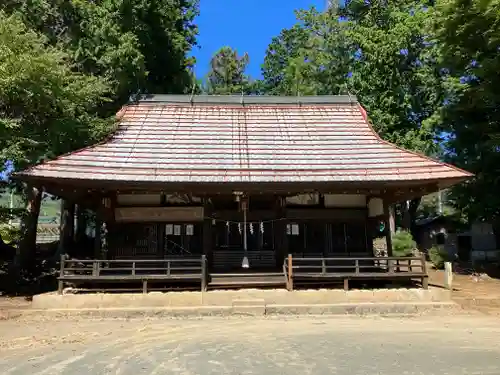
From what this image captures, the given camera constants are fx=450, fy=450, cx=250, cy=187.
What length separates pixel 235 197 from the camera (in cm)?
1516

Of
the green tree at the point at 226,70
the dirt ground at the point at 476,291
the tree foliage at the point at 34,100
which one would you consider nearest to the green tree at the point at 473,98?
the dirt ground at the point at 476,291

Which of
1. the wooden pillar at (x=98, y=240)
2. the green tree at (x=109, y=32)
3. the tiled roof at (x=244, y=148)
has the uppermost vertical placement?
the green tree at (x=109, y=32)

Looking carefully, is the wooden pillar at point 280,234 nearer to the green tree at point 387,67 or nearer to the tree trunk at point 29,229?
the tree trunk at point 29,229

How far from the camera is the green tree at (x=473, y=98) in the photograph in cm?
1856

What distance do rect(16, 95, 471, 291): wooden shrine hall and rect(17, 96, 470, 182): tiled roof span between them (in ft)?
0.21

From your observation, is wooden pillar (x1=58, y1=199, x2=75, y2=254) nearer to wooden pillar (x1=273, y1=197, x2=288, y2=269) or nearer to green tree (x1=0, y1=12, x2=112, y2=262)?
green tree (x1=0, y1=12, x2=112, y2=262)

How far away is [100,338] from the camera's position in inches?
397

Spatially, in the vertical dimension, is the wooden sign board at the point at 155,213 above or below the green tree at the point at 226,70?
below

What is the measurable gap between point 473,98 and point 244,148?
11365 millimetres

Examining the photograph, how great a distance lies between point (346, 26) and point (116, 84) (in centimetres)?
1956

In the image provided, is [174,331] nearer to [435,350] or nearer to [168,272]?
[168,272]

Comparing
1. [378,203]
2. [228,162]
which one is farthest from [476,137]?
[228,162]

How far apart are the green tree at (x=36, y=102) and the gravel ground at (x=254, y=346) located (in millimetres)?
5211

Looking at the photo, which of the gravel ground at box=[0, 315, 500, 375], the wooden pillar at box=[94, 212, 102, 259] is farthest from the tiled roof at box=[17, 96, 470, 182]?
the gravel ground at box=[0, 315, 500, 375]
